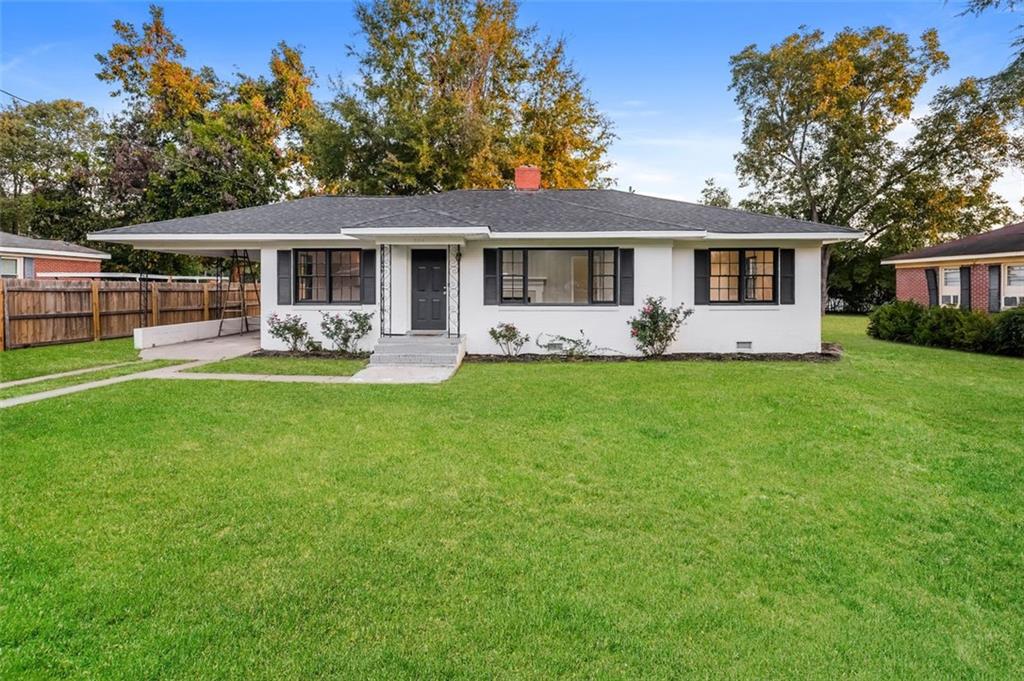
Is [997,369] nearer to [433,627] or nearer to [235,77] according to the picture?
[433,627]

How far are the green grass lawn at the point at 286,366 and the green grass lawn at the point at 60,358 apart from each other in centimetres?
240

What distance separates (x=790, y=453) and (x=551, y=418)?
8.34 ft

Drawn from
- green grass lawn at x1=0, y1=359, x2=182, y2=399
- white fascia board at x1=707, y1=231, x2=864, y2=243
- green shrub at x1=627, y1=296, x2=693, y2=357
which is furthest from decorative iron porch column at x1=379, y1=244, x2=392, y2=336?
white fascia board at x1=707, y1=231, x2=864, y2=243

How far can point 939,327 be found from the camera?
47.3ft

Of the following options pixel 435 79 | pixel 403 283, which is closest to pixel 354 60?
pixel 435 79

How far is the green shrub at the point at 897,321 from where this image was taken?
1552cm

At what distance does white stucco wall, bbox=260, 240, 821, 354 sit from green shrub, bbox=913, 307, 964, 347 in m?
4.20

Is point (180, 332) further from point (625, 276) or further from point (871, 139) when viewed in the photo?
point (871, 139)

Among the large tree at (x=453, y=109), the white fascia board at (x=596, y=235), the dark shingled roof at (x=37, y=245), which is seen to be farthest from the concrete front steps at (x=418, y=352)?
the dark shingled roof at (x=37, y=245)

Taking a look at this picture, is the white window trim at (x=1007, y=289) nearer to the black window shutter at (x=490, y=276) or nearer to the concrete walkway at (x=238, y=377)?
the black window shutter at (x=490, y=276)

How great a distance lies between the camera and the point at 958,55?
2742 cm

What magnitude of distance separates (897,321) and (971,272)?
899cm

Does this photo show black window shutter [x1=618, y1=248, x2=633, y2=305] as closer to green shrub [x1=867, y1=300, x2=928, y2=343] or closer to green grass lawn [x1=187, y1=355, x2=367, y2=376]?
green grass lawn [x1=187, y1=355, x2=367, y2=376]

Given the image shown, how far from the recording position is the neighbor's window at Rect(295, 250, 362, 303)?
12.9m
